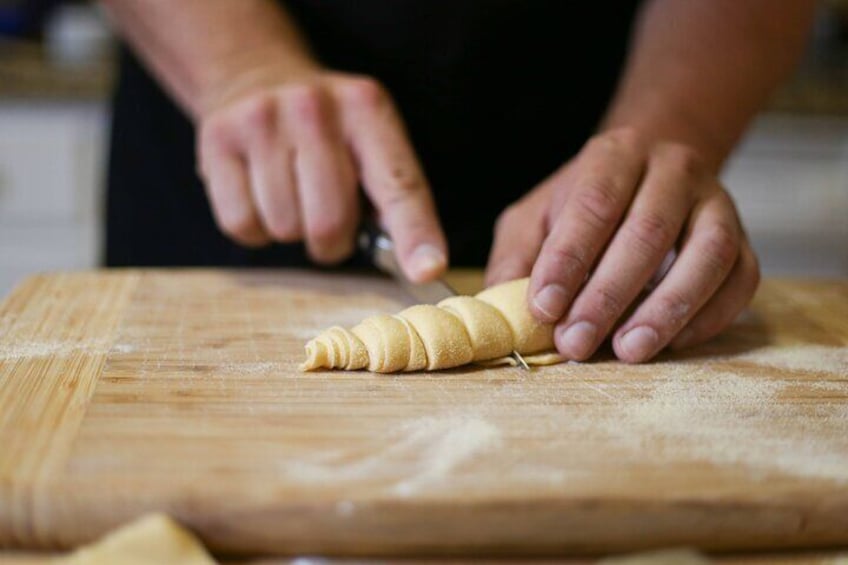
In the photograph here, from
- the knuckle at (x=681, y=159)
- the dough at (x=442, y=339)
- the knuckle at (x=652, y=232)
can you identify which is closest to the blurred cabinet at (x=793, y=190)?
the knuckle at (x=681, y=159)

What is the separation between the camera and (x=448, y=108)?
1.46 meters

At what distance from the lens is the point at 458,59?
143cm

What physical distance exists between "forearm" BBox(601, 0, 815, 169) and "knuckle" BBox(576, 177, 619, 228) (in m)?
0.29

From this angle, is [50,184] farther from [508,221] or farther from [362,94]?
[508,221]

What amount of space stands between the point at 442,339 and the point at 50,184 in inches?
67.5

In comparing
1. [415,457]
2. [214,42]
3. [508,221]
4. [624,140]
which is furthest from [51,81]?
[415,457]

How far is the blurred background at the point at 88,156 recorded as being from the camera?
2.22 meters

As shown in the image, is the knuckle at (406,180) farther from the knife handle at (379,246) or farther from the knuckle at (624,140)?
the knuckle at (624,140)

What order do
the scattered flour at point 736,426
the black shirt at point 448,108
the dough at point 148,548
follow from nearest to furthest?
the dough at point 148,548 → the scattered flour at point 736,426 → the black shirt at point 448,108

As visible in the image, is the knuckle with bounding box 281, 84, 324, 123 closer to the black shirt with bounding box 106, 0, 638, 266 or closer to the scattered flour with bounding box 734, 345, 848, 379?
the black shirt with bounding box 106, 0, 638, 266

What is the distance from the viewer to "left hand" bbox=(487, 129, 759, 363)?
937 mm

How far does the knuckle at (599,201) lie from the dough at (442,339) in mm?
111

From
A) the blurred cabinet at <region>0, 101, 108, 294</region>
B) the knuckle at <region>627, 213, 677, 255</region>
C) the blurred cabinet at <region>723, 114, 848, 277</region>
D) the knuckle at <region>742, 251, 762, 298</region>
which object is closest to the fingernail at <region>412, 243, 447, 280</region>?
the knuckle at <region>627, 213, 677, 255</region>

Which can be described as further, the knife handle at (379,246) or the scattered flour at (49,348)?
the knife handle at (379,246)
